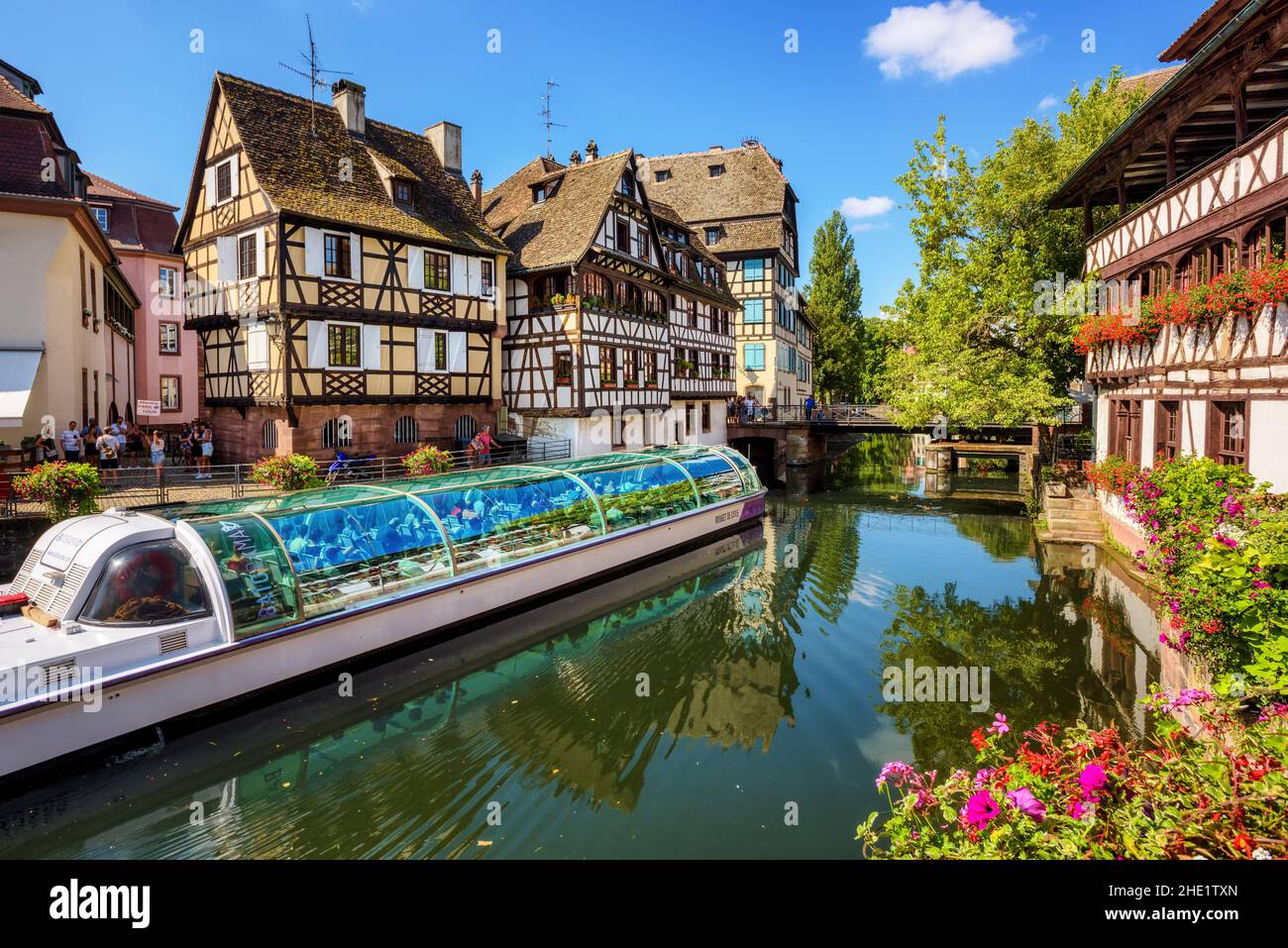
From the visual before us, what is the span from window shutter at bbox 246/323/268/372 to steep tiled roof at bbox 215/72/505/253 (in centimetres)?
376

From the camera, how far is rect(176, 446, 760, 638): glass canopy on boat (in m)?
10.2

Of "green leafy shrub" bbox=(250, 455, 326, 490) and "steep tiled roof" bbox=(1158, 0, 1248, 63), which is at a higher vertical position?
"steep tiled roof" bbox=(1158, 0, 1248, 63)

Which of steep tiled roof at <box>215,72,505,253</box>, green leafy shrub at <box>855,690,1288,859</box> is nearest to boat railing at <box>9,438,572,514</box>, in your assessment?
steep tiled roof at <box>215,72,505,253</box>

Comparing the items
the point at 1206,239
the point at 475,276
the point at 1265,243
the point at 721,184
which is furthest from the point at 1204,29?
the point at 721,184

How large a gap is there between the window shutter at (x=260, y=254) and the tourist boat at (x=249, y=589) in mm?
10855

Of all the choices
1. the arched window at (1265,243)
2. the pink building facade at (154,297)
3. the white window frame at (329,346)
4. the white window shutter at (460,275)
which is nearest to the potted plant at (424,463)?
the white window frame at (329,346)

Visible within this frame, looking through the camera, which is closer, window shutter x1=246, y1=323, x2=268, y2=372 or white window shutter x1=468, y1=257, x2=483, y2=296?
window shutter x1=246, y1=323, x2=268, y2=372

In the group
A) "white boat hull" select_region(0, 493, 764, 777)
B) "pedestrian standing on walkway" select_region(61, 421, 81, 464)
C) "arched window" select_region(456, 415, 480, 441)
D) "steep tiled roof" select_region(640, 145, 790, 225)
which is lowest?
"white boat hull" select_region(0, 493, 764, 777)

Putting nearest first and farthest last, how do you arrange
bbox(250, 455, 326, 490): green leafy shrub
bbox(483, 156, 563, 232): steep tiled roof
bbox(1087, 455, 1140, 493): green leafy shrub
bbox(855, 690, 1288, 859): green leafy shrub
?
bbox(855, 690, 1288, 859): green leafy shrub → bbox(1087, 455, 1140, 493): green leafy shrub → bbox(250, 455, 326, 490): green leafy shrub → bbox(483, 156, 563, 232): steep tiled roof

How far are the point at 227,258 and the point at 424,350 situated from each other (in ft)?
21.1

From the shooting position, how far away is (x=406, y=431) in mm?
24906

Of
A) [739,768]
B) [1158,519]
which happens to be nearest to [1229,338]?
[1158,519]

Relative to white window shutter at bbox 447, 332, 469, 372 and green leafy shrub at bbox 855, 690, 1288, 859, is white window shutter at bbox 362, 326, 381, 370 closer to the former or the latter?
white window shutter at bbox 447, 332, 469, 372
